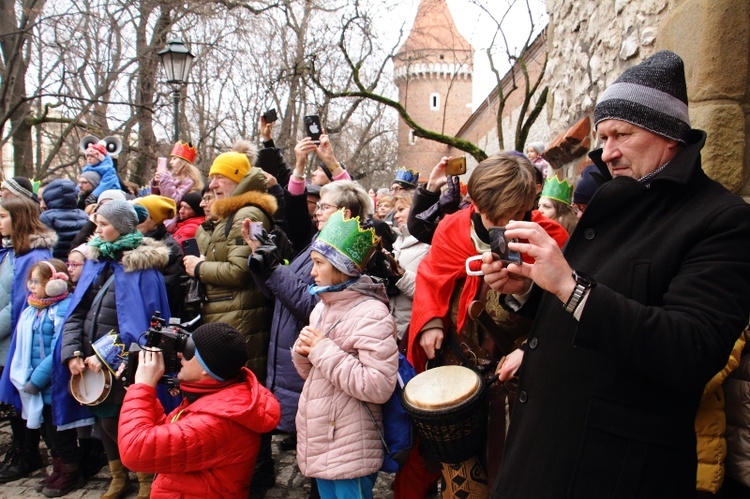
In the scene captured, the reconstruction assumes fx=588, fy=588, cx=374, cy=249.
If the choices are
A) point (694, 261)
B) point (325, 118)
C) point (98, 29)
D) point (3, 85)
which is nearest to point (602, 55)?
point (694, 261)

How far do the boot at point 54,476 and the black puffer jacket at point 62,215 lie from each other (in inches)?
85.3

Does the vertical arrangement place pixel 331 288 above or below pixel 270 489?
above

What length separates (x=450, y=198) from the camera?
3898mm

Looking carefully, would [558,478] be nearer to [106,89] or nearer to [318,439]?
[318,439]

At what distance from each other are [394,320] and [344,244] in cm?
53

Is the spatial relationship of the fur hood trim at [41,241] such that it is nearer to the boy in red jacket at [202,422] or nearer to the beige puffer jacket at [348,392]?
the boy in red jacket at [202,422]

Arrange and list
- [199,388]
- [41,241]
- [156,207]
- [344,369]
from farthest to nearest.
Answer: [156,207] → [41,241] → [199,388] → [344,369]

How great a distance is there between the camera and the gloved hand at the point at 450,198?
3902 mm

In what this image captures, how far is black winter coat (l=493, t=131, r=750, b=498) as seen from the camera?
1468 mm

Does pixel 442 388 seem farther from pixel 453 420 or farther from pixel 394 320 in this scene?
pixel 394 320

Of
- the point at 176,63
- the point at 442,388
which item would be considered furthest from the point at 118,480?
the point at 176,63

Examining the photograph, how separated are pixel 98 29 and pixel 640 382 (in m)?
13.2

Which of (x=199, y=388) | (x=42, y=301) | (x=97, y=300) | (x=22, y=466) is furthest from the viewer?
(x=22, y=466)

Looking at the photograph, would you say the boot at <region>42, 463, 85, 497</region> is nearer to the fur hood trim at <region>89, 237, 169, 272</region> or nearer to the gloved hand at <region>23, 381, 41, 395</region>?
the gloved hand at <region>23, 381, 41, 395</region>
